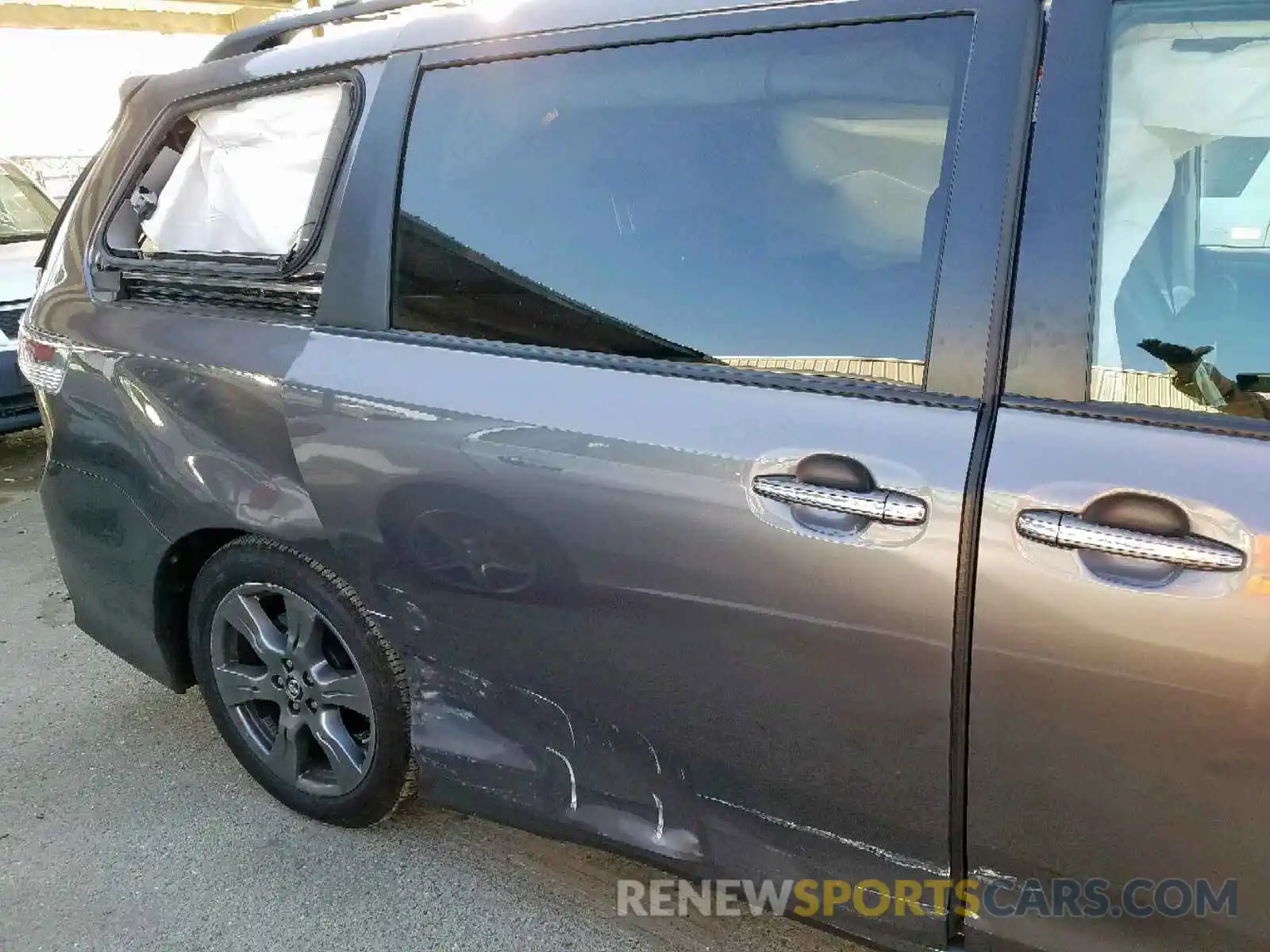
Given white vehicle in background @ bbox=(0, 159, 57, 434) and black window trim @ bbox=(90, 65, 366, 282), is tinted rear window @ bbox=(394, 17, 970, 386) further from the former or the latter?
Result: white vehicle in background @ bbox=(0, 159, 57, 434)

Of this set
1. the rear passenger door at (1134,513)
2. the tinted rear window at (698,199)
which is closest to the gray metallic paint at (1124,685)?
the rear passenger door at (1134,513)

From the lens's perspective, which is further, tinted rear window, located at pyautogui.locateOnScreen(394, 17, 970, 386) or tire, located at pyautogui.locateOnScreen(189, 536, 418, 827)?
tire, located at pyautogui.locateOnScreen(189, 536, 418, 827)

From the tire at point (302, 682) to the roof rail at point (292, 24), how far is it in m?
1.19

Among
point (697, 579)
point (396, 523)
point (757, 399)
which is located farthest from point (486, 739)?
point (757, 399)

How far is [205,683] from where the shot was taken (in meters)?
2.51

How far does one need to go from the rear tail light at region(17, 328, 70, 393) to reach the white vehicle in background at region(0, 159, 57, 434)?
2.97m

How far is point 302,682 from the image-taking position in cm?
231

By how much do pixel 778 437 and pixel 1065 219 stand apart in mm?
488

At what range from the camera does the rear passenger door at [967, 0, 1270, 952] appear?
1.23 meters

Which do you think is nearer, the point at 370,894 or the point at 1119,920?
the point at 1119,920

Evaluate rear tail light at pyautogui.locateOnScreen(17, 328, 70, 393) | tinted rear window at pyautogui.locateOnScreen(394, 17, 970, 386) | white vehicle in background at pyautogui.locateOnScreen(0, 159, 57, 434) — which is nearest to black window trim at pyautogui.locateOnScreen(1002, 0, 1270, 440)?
tinted rear window at pyautogui.locateOnScreen(394, 17, 970, 386)

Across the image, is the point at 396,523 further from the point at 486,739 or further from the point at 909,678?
the point at 909,678

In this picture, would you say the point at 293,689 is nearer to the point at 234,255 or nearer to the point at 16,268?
the point at 234,255

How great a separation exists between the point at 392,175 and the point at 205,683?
137cm
